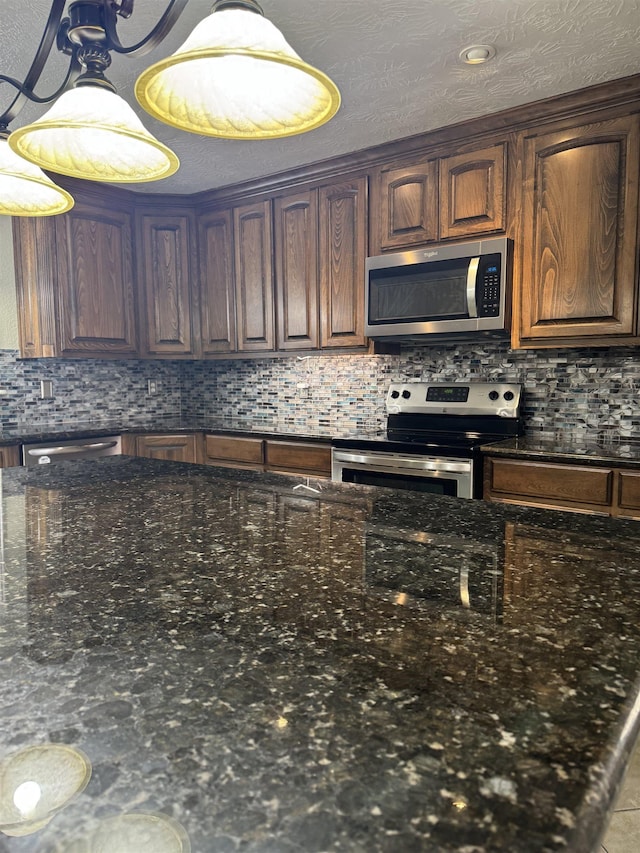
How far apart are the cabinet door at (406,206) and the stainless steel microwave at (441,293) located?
10cm

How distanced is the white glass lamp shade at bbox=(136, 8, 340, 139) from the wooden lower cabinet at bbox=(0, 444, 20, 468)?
8.18 feet

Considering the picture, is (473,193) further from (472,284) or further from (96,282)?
(96,282)

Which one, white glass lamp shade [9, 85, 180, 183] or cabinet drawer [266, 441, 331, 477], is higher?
white glass lamp shade [9, 85, 180, 183]

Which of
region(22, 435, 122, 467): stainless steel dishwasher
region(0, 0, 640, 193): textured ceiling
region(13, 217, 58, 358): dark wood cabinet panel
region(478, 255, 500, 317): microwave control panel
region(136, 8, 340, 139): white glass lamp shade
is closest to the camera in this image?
region(136, 8, 340, 139): white glass lamp shade

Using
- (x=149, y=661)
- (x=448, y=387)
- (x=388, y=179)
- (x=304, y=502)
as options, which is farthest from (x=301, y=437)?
(x=149, y=661)

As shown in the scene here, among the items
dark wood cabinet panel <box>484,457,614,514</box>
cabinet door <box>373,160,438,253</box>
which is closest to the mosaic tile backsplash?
dark wood cabinet panel <box>484,457,614,514</box>

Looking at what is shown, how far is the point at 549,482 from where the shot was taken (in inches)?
95.7

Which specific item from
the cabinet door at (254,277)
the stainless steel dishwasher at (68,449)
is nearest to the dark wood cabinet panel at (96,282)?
the stainless steel dishwasher at (68,449)

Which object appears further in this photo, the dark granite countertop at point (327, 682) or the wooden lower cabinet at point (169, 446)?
the wooden lower cabinet at point (169, 446)

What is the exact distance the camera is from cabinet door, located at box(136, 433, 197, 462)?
12.1 feet

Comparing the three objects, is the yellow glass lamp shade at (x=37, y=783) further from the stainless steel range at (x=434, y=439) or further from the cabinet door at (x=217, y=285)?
the cabinet door at (x=217, y=285)

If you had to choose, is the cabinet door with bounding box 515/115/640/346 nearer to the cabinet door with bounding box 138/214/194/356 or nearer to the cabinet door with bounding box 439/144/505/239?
the cabinet door with bounding box 439/144/505/239

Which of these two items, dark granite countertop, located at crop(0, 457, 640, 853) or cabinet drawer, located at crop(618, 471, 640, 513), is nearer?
dark granite countertop, located at crop(0, 457, 640, 853)

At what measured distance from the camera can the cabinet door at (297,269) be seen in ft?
11.5
